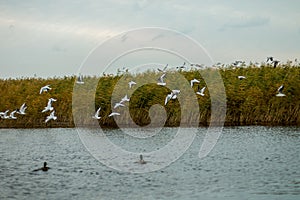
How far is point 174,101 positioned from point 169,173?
60.8ft

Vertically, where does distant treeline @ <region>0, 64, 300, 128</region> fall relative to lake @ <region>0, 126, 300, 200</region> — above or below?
above

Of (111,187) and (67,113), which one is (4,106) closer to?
(67,113)

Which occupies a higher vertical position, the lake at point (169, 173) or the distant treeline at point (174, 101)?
the distant treeline at point (174, 101)

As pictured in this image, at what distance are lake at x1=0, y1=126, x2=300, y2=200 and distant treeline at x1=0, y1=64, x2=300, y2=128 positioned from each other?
6.25 metres

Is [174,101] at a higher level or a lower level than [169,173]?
higher

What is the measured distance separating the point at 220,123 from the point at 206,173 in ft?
57.2

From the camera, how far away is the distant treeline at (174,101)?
39.2m

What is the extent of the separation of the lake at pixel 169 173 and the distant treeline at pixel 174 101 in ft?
20.5

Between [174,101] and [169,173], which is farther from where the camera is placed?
[174,101]

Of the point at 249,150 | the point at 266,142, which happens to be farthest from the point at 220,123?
the point at 249,150

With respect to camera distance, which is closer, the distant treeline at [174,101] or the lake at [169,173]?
the lake at [169,173]

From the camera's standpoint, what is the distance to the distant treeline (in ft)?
129

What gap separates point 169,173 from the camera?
22172mm

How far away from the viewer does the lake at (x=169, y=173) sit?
18719 mm
